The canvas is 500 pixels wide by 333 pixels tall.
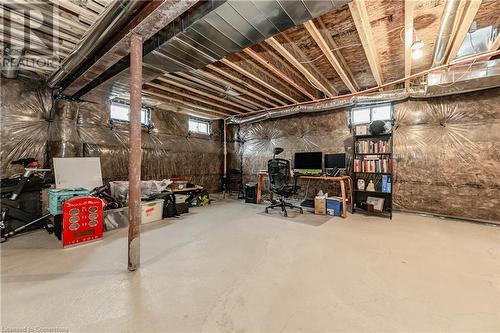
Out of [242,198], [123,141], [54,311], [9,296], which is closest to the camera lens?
[54,311]

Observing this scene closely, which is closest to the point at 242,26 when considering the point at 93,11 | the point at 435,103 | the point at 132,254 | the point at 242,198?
the point at 93,11

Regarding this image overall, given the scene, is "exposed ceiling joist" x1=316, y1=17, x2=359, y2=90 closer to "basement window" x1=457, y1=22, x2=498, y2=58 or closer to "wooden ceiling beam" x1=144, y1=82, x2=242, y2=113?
"basement window" x1=457, y1=22, x2=498, y2=58

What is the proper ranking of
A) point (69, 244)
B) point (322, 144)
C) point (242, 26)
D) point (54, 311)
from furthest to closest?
point (322, 144) < point (69, 244) < point (242, 26) < point (54, 311)

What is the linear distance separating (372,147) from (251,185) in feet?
9.54

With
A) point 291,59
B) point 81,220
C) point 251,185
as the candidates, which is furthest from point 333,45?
point 81,220

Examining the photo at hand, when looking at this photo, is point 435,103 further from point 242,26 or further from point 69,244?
point 69,244

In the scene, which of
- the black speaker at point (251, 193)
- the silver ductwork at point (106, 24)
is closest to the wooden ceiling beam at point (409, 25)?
the silver ductwork at point (106, 24)

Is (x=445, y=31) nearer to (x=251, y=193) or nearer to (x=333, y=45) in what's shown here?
(x=333, y=45)

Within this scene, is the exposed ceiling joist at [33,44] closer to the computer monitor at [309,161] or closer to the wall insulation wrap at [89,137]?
the wall insulation wrap at [89,137]

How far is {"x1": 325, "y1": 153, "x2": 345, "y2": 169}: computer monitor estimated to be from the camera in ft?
14.5

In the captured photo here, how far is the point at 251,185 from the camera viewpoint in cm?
528

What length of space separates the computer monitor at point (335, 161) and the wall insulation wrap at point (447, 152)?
1.23ft

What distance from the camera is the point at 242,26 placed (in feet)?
5.87

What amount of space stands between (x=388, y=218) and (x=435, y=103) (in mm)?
2439
